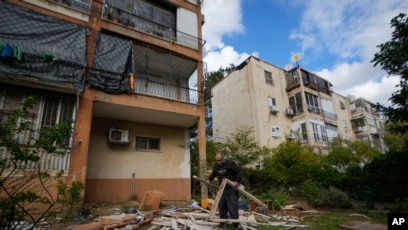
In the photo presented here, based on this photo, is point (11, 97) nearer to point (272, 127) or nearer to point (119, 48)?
point (119, 48)

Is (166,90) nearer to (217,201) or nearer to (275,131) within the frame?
(217,201)

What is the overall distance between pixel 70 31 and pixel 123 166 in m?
6.13

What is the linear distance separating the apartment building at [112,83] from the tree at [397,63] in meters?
8.13

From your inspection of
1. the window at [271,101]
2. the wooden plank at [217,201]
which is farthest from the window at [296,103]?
the wooden plank at [217,201]

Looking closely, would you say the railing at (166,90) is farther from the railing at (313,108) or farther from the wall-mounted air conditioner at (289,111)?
the railing at (313,108)

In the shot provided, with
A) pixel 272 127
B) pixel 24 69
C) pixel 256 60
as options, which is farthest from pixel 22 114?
pixel 256 60

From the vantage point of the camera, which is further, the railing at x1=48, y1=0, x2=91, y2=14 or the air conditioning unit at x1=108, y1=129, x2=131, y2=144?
the air conditioning unit at x1=108, y1=129, x2=131, y2=144

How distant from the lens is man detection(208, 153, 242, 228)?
17.9 feet

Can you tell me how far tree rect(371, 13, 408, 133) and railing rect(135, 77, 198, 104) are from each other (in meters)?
8.43

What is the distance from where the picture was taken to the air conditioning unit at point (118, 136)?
1029 cm

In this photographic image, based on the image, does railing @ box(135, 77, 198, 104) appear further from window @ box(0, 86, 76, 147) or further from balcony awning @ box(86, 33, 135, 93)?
window @ box(0, 86, 76, 147)

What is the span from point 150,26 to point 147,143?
6165 millimetres

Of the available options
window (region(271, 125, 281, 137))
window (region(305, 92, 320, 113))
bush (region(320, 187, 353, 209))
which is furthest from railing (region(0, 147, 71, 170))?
window (region(305, 92, 320, 113))

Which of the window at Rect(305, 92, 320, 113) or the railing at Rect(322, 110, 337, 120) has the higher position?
the window at Rect(305, 92, 320, 113)
